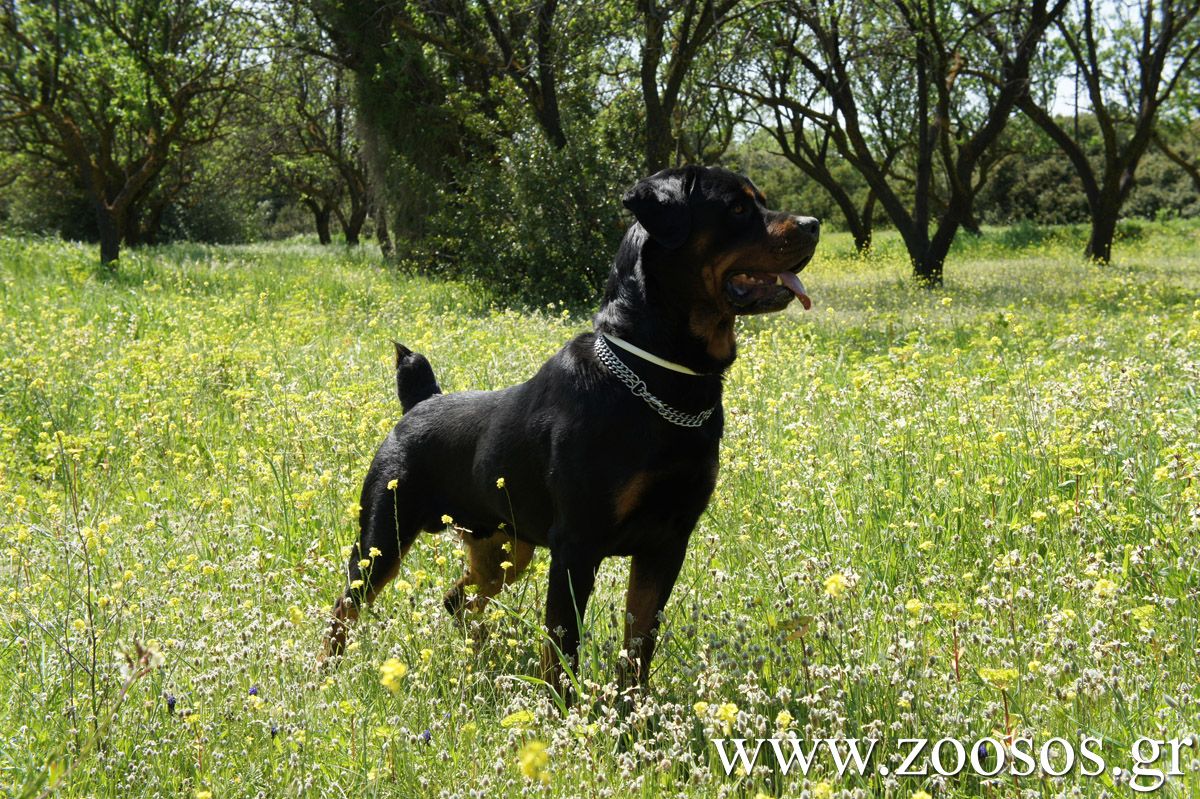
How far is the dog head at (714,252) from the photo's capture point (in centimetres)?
324

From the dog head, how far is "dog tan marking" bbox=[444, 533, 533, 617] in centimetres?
120

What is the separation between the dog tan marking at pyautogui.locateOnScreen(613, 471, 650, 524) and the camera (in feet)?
9.98

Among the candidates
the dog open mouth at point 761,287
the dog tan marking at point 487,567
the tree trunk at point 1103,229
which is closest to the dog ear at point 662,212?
the dog open mouth at point 761,287

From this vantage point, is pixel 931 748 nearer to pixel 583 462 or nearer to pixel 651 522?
pixel 651 522

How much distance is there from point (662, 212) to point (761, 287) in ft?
1.36

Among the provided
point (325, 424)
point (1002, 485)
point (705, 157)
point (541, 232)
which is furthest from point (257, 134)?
point (1002, 485)

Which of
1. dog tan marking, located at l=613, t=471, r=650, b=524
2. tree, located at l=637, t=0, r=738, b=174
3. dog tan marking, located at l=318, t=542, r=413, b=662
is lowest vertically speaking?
dog tan marking, located at l=318, t=542, r=413, b=662

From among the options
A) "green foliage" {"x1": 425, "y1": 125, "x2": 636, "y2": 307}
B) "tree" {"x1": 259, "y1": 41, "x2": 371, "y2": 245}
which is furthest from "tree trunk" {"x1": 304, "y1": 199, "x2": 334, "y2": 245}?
"green foliage" {"x1": 425, "y1": 125, "x2": 636, "y2": 307}

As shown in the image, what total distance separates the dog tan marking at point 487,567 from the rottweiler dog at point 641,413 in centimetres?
27

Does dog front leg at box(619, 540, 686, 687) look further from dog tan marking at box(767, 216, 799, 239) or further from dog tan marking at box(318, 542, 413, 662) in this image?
dog tan marking at box(767, 216, 799, 239)

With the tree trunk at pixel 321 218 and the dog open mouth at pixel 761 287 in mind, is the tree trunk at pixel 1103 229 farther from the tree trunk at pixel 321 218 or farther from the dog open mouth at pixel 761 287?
the tree trunk at pixel 321 218

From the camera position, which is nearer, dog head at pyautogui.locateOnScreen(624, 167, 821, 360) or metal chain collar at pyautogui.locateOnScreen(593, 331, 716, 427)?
metal chain collar at pyautogui.locateOnScreen(593, 331, 716, 427)

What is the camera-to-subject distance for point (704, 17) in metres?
12.6

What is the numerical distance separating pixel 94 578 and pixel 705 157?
1310 inches
